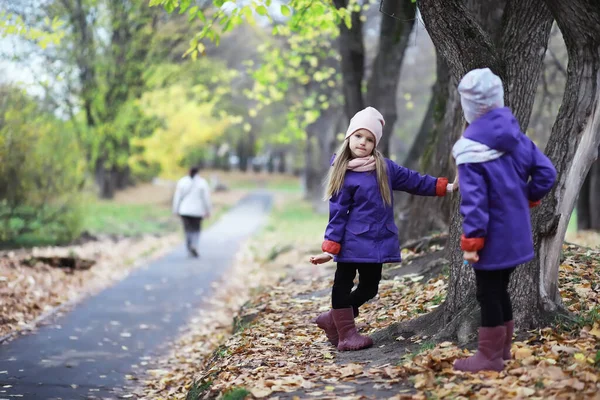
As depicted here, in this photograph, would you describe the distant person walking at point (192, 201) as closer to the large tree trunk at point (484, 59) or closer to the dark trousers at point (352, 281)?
the dark trousers at point (352, 281)

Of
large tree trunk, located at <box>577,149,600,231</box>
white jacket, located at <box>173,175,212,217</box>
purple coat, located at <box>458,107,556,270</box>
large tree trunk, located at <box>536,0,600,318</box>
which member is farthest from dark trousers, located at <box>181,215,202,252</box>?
purple coat, located at <box>458,107,556,270</box>

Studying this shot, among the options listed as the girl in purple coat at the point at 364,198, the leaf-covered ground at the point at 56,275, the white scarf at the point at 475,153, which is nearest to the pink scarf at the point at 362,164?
Answer: the girl in purple coat at the point at 364,198

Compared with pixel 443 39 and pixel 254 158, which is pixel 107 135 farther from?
pixel 254 158

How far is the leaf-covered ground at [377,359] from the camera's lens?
14.6 ft

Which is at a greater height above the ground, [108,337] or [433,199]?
[433,199]

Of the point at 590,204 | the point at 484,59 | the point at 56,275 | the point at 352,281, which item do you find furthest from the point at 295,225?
the point at 484,59

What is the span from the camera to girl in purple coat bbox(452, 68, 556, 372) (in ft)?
14.6

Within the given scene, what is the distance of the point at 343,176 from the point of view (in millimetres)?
5504

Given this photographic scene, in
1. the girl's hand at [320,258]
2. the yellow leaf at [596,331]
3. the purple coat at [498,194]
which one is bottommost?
the yellow leaf at [596,331]

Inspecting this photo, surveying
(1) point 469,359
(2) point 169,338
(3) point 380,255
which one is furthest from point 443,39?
(2) point 169,338

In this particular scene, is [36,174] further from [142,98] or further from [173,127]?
[173,127]

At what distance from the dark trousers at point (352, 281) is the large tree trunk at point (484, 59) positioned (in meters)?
0.61

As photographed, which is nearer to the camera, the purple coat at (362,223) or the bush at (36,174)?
the purple coat at (362,223)

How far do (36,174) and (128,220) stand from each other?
32.5 feet
